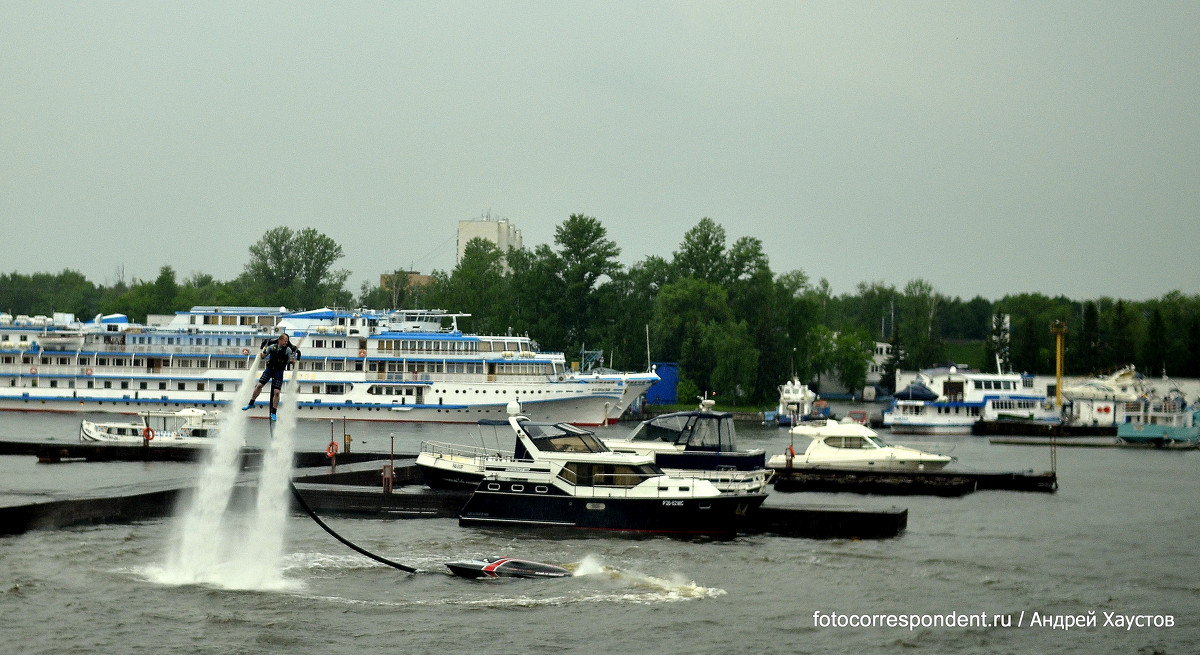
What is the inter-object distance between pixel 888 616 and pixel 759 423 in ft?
239

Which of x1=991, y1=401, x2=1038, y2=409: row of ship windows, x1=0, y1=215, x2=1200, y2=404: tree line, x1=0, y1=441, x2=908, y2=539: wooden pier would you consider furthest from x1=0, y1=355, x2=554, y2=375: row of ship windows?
x1=0, y1=441, x2=908, y2=539: wooden pier

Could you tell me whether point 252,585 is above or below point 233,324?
below

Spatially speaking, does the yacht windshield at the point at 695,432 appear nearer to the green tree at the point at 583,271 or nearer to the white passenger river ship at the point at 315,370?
the white passenger river ship at the point at 315,370

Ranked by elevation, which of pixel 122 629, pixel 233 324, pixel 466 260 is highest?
pixel 466 260

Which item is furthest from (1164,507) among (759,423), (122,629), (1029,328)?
(1029,328)

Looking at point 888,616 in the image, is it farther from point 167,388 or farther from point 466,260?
point 466,260

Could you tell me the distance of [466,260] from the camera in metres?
135

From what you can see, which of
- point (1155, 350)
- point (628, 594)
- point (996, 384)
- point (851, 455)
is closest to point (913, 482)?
point (851, 455)

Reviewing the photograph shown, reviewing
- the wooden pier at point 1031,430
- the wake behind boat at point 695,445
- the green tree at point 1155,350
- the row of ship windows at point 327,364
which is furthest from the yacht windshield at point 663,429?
the green tree at point 1155,350

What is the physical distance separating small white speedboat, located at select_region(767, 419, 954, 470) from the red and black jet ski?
Result: 23.2 metres

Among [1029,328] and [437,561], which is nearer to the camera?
[437,561]

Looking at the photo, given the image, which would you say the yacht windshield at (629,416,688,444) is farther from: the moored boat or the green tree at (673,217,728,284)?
the green tree at (673,217,728,284)

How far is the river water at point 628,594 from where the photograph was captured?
23.0 m

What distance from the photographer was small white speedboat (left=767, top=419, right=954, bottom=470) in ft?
165
